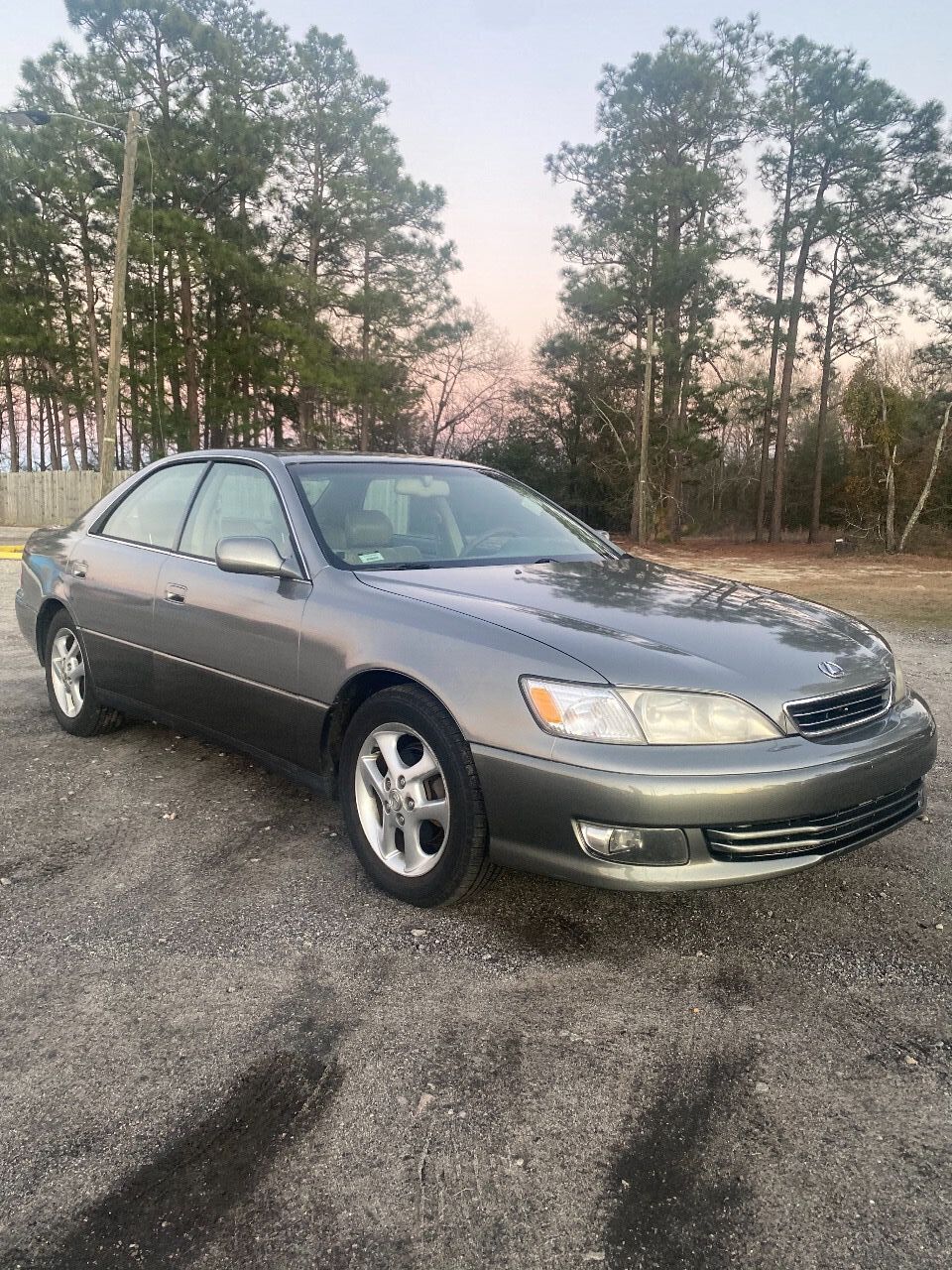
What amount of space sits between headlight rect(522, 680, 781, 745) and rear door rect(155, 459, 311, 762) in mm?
1152

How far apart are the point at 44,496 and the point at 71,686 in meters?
23.1

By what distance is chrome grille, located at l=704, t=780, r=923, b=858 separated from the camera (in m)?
2.55

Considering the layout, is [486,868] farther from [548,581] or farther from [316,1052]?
[548,581]

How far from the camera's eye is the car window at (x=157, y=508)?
4.30 m

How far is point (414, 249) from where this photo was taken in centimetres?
3002

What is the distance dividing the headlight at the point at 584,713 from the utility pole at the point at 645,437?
25494 millimetres

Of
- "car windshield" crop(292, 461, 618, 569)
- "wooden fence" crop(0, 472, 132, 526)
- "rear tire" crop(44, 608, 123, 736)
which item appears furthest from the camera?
"wooden fence" crop(0, 472, 132, 526)

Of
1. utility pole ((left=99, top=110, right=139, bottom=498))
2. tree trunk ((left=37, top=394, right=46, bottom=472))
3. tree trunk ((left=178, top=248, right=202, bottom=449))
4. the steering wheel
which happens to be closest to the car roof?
the steering wheel

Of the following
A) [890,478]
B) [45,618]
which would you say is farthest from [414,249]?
[45,618]

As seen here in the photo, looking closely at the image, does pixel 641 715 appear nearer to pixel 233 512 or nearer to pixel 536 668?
pixel 536 668

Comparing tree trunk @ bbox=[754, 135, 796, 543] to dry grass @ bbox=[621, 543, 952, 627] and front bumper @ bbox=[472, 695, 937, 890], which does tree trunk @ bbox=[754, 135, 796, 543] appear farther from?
front bumper @ bbox=[472, 695, 937, 890]

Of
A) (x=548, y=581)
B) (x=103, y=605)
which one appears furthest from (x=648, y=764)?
(x=103, y=605)

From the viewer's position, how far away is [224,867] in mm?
3377

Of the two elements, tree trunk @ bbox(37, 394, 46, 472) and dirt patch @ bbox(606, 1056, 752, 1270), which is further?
tree trunk @ bbox(37, 394, 46, 472)
